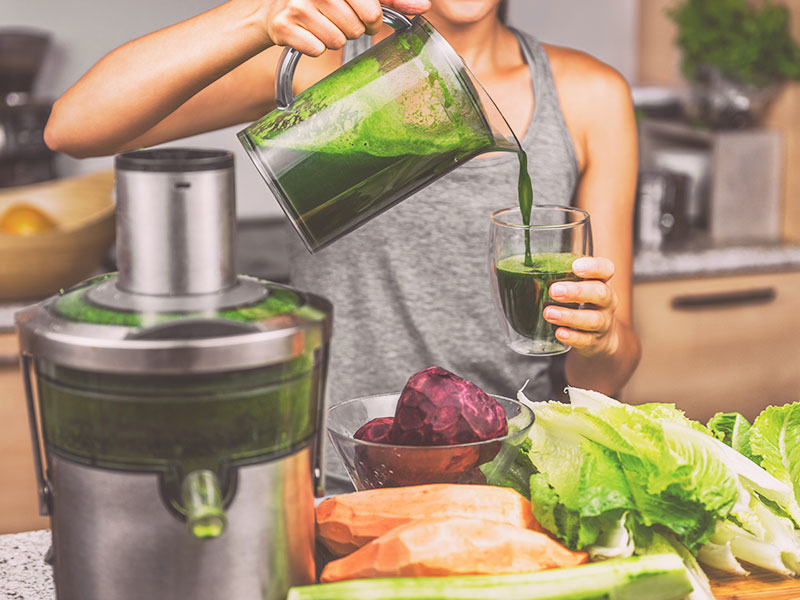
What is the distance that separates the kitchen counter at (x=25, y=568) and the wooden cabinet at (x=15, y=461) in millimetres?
1076

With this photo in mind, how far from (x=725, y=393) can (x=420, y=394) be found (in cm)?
179

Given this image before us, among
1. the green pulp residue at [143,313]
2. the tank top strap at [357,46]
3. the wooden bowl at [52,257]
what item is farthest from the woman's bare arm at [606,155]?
the wooden bowl at [52,257]

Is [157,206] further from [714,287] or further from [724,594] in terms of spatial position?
[714,287]

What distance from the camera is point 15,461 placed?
2084 millimetres

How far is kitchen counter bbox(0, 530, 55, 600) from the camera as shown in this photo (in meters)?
0.89

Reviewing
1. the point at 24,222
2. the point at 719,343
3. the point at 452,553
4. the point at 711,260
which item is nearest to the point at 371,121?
the point at 452,553

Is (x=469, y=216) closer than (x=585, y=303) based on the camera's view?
No

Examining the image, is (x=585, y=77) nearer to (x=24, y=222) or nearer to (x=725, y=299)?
(x=725, y=299)

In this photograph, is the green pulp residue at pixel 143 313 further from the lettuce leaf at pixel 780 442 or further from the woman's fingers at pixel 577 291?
the lettuce leaf at pixel 780 442

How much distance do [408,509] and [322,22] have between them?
452 mm

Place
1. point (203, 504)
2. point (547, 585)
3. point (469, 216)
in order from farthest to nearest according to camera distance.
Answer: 1. point (469, 216)
2. point (547, 585)
3. point (203, 504)

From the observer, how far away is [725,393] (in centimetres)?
245

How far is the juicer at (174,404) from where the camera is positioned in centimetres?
65

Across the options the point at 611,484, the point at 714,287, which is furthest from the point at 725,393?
the point at 611,484
